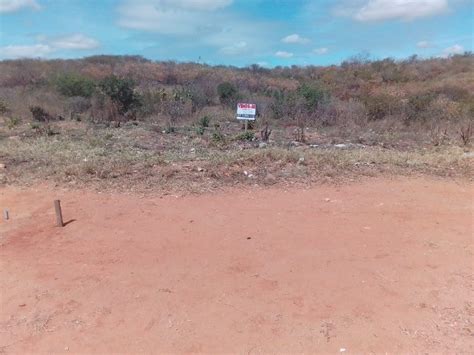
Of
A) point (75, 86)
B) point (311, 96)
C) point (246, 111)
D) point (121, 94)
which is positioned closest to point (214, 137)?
point (246, 111)

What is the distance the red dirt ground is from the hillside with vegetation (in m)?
0.85

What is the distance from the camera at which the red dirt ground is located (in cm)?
284

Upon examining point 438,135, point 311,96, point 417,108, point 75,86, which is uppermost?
point 75,86

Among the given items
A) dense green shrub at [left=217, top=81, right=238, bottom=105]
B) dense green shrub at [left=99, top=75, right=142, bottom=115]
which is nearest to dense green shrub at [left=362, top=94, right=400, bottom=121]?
dense green shrub at [left=217, top=81, right=238, bottom=105]

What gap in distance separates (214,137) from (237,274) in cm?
555

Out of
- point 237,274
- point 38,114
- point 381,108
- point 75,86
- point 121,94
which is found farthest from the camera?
point 75,86

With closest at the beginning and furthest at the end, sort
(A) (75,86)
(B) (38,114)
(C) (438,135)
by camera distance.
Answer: (C) (438,135), (B) (38,114), (A) (75,86)

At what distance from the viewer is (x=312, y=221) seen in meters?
4.78

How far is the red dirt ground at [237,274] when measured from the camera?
2.84 meters

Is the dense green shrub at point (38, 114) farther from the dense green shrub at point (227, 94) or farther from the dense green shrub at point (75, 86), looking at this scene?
the dense green shrub at point (227, 94)

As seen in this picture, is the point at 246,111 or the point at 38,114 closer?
the point at 246,111

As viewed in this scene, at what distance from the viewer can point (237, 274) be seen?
3.62 meters

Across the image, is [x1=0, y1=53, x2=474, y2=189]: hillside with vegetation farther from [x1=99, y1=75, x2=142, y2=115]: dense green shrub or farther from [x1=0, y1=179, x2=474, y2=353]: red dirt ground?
[x1=0, y1=179, x2=474, y2=353]: red dirt ground

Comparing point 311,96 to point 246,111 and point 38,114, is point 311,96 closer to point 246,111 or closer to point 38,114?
point 246,111
